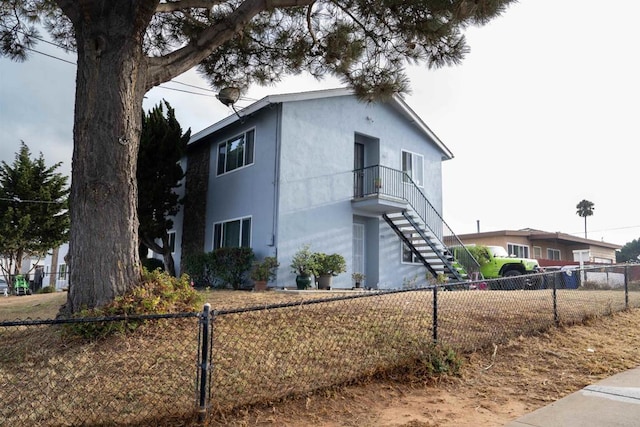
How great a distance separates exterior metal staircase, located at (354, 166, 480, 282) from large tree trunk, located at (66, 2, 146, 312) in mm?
9006

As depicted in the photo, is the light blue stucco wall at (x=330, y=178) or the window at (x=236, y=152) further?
the window at (x=236, y=152)

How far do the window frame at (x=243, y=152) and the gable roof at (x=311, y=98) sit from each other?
1.65 feet

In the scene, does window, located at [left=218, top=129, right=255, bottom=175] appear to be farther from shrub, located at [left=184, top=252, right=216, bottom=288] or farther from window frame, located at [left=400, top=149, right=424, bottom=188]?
window frame, located at [left=400, top=149, right=424, bottom=188]

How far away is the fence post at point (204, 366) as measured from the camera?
371cm

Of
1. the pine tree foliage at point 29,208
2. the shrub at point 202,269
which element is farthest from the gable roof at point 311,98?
A: the pine tree foliage at point 29,208

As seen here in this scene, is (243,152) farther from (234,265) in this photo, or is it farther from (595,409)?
(595,409)

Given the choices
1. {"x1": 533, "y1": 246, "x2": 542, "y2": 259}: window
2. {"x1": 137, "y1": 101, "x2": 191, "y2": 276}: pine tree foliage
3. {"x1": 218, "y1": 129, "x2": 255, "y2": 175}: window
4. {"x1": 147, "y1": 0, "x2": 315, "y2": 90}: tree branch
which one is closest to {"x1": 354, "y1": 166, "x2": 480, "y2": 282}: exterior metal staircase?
{"x1": 218, "y1": 129, "x2": 255, "y2": 175}: window

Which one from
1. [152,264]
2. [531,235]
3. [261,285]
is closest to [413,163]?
[261,285]

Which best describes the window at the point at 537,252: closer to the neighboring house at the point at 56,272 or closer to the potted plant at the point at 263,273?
the potted plant at the point at 263,273

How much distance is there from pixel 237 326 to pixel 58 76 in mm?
10930

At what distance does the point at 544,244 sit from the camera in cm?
2969

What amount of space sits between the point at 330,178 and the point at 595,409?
10863 millimetres

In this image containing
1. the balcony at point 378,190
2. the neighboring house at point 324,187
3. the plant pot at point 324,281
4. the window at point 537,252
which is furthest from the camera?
the window at point 537,252

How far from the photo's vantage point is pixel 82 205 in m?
5.98
